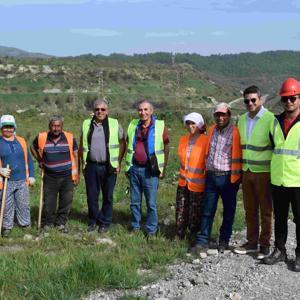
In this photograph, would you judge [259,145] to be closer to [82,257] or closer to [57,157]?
[82,257]

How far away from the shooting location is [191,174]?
7035mm

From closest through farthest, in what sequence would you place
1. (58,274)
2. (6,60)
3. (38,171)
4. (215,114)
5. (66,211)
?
(58,274)
(215,114)
(66,211)
(38,171)
(6,60)

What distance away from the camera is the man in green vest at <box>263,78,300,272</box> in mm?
5535

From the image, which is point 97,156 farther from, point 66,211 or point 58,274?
point 58,274

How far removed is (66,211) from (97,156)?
44.3 inches

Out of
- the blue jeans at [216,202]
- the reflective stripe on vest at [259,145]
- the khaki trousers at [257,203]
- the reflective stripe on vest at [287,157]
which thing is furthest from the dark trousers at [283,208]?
the blue jeans at [216,202]

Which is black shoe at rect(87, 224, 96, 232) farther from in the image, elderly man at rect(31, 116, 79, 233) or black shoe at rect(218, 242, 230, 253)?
black shoe at rect(218, 242, 230, 253)

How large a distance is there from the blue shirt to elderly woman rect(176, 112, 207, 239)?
242 cm

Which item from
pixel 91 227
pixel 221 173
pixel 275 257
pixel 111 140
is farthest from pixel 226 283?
pixel 91 227

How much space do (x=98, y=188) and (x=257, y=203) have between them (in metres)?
2.65

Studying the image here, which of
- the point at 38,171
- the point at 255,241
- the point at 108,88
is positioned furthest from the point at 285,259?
the point at 108,88

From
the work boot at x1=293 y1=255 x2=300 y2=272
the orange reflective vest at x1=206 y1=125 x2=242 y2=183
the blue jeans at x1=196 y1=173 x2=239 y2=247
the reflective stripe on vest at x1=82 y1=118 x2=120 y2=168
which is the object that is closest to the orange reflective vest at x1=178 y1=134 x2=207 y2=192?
the blue jeans at x1=196 y1=173 x2=239 y2=247

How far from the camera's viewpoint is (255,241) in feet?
21.5

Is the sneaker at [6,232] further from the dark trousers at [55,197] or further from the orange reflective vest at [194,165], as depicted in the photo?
the orange reflective vest at [194,165]
